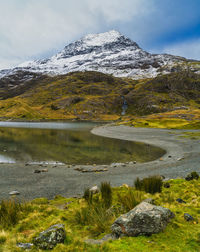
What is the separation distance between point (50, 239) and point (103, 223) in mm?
2242

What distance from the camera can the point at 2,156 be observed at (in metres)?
31.1

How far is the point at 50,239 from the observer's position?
5652 mm

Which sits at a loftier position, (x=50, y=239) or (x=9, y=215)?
(x=50, y=239)

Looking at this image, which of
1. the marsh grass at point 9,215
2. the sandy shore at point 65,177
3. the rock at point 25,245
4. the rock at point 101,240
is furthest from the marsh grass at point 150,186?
the rock at point 25,245

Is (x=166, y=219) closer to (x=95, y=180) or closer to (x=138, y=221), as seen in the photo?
(x=138, y=221)

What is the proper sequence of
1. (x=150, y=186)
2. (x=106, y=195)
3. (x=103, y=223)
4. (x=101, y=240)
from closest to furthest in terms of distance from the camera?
(x=101, y=240), (x=103, y=223), (x=106, y=195), (x=150, y=186)

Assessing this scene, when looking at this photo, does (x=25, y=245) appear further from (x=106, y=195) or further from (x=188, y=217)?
(x=188, y=217)

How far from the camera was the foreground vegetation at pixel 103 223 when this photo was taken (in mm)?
5121

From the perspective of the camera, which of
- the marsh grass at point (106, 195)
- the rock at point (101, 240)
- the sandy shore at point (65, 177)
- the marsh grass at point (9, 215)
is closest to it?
the rock at point (101, 240)

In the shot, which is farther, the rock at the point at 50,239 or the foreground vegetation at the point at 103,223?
the rock at the point at 50,239

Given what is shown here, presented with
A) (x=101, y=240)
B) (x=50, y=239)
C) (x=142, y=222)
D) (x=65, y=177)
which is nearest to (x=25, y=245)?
(x=50, y=239)

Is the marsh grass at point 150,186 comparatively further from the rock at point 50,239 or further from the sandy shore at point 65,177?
the rock at point 50,239

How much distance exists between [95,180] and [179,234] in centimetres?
1337

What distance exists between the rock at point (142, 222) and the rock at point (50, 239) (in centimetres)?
190
